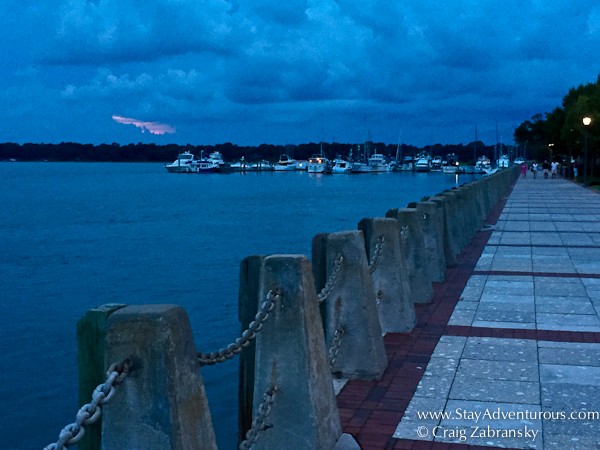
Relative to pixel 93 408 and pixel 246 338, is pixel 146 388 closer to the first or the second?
pixel 93 408

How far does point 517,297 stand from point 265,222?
136 ft

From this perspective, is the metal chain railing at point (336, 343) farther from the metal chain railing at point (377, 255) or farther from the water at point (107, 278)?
the water at point (107, 278)

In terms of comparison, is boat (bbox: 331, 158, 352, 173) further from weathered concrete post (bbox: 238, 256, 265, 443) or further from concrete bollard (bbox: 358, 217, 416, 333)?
weathered concrete post (bbox: 238, 256, 265, 443)

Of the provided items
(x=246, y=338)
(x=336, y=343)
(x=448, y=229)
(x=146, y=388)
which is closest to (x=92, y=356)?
(x=146, y=388)

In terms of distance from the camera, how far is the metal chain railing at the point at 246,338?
407 centimetres

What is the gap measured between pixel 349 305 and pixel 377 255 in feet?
4.90

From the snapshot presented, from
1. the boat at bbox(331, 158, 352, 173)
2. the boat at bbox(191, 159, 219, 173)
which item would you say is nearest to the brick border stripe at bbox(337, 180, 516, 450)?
the boat at bbox(331, 158, 352, 173)

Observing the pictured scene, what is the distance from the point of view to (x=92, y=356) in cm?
372

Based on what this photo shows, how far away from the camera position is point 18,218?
191 ft

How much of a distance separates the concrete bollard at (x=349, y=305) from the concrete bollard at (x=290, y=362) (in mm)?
1708

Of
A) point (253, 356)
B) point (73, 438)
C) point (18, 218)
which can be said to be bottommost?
point (18, 218)

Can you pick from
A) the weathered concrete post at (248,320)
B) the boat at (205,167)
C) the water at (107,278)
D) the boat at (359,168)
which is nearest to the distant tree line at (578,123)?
the water at (107,278)

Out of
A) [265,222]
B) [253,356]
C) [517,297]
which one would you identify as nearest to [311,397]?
[253,356]

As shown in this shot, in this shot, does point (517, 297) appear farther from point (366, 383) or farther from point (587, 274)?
point (366, 383)
